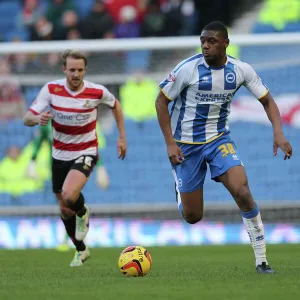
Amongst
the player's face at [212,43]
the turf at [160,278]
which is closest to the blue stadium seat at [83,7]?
the turf at [160,278]

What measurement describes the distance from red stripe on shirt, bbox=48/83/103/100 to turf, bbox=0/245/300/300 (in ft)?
6.43

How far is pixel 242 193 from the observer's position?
7.66 m

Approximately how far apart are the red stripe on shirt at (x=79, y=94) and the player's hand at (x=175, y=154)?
250 cm

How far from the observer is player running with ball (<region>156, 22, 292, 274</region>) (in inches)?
310

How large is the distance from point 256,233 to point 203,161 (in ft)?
3.10

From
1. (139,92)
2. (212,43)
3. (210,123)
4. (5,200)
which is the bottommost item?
(210,123)

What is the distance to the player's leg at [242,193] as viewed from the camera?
7715mm

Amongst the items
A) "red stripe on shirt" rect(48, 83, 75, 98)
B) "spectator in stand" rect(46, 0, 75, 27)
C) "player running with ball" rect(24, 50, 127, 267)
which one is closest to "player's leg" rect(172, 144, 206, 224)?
"player running with ball" rect(24, 50, 127, 267)

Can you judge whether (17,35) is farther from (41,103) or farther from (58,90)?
(41,103)

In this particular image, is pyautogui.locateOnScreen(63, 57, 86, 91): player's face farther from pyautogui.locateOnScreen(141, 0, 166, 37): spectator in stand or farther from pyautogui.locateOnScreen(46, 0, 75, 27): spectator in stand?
pyautogui.locateOnScreen(46, 0, 75, 27): spectator in stand

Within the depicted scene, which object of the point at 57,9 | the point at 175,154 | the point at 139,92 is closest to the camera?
the point at 175,154

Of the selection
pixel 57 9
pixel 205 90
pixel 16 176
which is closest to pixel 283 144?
pixel 205 90

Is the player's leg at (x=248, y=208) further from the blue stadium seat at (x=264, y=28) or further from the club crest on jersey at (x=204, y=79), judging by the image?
the blue stadium seat at (x=264, y=28)

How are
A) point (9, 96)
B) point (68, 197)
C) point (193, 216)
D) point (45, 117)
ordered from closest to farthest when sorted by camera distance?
point (193, 216)
point (45, 117)
point (68, 197)
point (9, 96)
